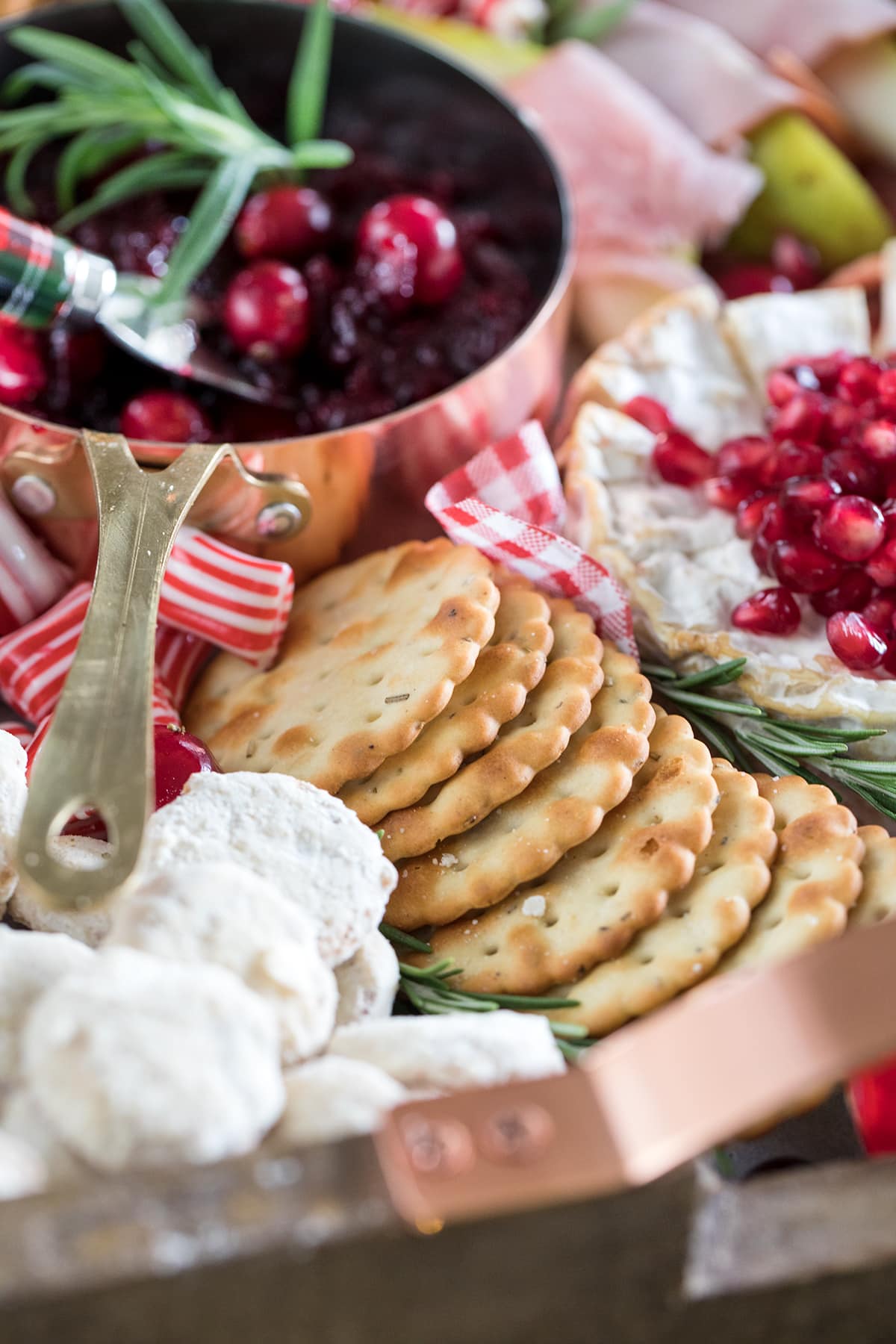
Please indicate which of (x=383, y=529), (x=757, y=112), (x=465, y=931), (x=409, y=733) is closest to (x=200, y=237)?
(x=383, y=529)

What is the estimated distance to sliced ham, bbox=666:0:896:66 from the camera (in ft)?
6.01

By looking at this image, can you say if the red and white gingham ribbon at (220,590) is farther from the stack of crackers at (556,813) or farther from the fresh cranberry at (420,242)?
the fresh cranberry at (420,242)

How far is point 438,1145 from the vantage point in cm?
63

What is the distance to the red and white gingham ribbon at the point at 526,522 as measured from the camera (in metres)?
1.08

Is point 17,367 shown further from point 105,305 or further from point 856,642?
point 856,642

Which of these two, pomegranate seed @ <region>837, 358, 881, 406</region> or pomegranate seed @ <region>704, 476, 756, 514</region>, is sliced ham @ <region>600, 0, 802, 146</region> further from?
pomegranate seed @ <region>704, 476, 756, 514</region>

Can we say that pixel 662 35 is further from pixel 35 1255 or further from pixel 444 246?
pixel 35 1255

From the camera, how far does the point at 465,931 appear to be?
3.09 feet

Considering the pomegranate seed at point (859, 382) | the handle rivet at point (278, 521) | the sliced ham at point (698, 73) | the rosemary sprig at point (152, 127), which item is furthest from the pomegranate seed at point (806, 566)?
the sliced ham at point (698, 73)

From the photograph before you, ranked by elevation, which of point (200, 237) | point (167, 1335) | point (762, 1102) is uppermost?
point (762, 1102)

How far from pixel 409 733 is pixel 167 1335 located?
44cm

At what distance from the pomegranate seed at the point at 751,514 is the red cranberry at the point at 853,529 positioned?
0.27 feet

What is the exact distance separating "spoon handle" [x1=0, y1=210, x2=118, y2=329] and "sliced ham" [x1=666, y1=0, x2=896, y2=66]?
1229 mm

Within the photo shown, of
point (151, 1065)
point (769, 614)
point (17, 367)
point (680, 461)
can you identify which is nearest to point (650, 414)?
point (680, 461)
